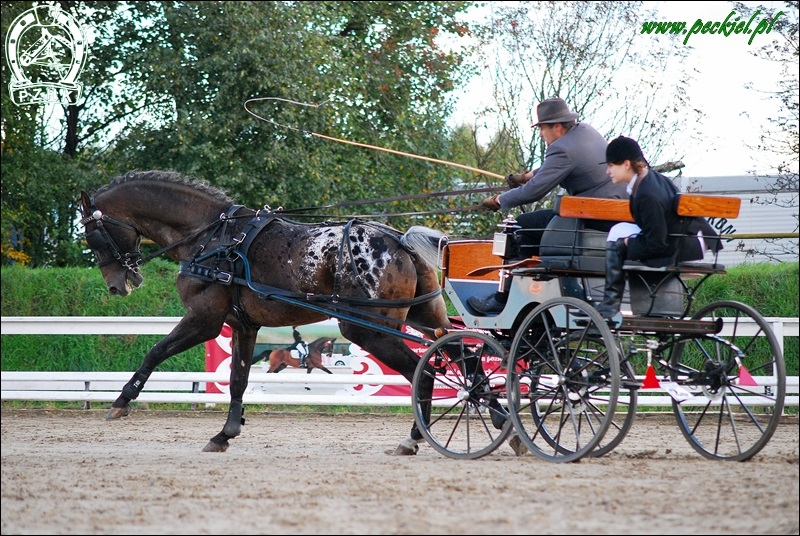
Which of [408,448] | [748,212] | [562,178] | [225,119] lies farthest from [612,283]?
[748,212]

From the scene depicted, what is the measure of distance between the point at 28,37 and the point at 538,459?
39.3 ft

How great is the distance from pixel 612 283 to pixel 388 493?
177 cm

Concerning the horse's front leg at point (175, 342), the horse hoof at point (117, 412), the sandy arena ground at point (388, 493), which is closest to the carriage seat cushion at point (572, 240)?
the sandy arena ground at point (388, 493)

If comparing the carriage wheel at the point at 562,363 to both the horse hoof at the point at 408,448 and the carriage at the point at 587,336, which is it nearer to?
the carriage at the point at 587,336

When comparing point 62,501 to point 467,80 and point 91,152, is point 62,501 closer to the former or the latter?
point 91,152

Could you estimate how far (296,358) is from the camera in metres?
11.2

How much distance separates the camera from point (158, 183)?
318 inches

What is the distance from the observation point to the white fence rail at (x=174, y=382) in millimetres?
10695

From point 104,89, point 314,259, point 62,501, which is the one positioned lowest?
point 62,501

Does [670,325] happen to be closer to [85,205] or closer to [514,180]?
[514,180]

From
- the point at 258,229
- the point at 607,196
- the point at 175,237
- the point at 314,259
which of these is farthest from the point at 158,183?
the point at 607,196

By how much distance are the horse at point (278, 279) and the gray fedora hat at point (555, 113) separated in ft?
4.40

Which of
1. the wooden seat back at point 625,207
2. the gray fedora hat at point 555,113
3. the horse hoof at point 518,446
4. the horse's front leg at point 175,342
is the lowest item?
the horse hoof at point 518,446

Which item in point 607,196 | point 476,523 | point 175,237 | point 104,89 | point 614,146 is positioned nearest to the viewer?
point 476,523
